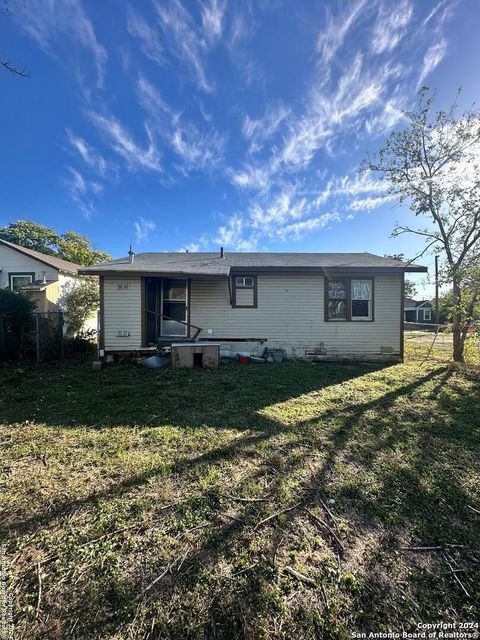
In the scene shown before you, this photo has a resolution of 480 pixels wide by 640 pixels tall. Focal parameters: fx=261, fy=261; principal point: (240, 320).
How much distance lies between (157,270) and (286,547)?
6.81m

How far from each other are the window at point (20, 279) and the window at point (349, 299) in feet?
44.5

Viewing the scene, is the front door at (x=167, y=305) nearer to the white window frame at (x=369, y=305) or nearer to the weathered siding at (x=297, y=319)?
the weathered siding at (x=297, y=319)

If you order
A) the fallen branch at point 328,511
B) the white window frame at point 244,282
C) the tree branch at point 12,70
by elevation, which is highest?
the tree branch at point 12,70

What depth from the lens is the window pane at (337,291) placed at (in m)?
8.53

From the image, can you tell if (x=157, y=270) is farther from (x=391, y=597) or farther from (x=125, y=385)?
(x=391, y=597)

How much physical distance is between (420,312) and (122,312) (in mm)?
40562

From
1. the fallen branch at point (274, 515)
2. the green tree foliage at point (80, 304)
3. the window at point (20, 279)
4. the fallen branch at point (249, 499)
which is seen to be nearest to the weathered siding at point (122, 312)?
the green tree foliage at point (80, 304)

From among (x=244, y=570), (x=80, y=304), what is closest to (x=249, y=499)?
(x=244, y=570)

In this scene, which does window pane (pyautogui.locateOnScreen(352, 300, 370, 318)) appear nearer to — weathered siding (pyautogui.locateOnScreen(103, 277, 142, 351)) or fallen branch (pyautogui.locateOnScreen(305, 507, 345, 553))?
weathered siding (pyautogui.locateOnScreen(103, 277, 142, 351))

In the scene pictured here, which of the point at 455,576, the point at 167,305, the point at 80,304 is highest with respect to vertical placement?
the point at 80,304

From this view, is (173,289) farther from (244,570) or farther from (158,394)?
(244,570)

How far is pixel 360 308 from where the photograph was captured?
8.55 meters

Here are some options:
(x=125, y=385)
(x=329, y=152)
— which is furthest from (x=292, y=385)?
(x=329, y=152)

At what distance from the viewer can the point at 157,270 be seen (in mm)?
7332
